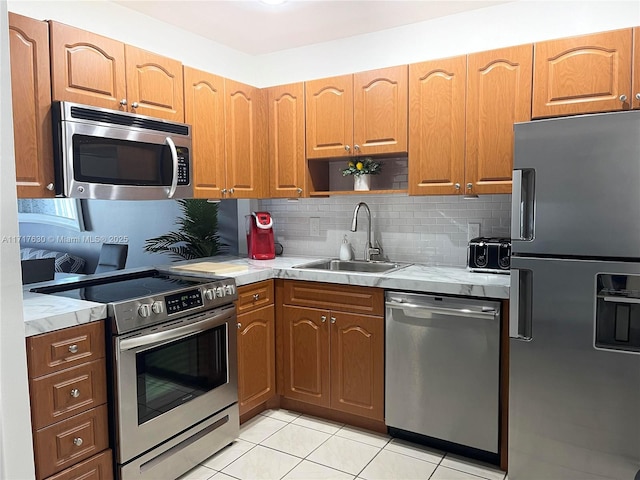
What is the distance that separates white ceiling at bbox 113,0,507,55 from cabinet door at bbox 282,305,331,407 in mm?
1869

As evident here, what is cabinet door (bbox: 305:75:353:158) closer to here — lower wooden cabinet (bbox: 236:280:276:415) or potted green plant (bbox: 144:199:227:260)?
lower wooden cabinet (bbox: 236:280:276:415)

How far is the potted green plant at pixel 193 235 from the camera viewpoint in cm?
392

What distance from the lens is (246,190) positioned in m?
3.32

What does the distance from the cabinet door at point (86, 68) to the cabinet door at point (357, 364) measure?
175 cm

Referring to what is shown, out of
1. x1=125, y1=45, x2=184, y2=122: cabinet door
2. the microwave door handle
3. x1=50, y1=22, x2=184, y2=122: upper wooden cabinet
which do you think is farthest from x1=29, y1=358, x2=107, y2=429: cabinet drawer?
x1=125, y1=45, x2=184, y2=122: cabinet door

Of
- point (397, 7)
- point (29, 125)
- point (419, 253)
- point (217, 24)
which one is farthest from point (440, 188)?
point (29, 125)

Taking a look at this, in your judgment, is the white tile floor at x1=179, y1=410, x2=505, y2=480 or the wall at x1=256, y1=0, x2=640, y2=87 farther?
the wall at x1=256, y1=0, x2=640, y2=87

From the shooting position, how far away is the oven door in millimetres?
2117

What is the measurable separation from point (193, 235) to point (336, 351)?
172 centimetres

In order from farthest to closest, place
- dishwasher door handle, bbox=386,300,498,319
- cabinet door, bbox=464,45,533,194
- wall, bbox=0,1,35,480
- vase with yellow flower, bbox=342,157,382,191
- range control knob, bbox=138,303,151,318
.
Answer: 1. vase with yellow flower, bbox=342,157,382,191
2. cabinet door, bbox=464,45,533,194
3. dishwasher door handle, bbox=386,300,498,319
4. range control knob, bbox=138,303,151,318
5. wall, bbox=0,1,35,480

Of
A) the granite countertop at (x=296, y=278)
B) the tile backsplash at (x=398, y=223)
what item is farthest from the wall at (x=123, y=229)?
the granite countertop at (x=296, y=278)

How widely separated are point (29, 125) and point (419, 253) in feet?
7.77

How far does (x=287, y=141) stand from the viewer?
3373 millimetres

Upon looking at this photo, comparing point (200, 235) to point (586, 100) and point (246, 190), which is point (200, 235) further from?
point (586, 100)
